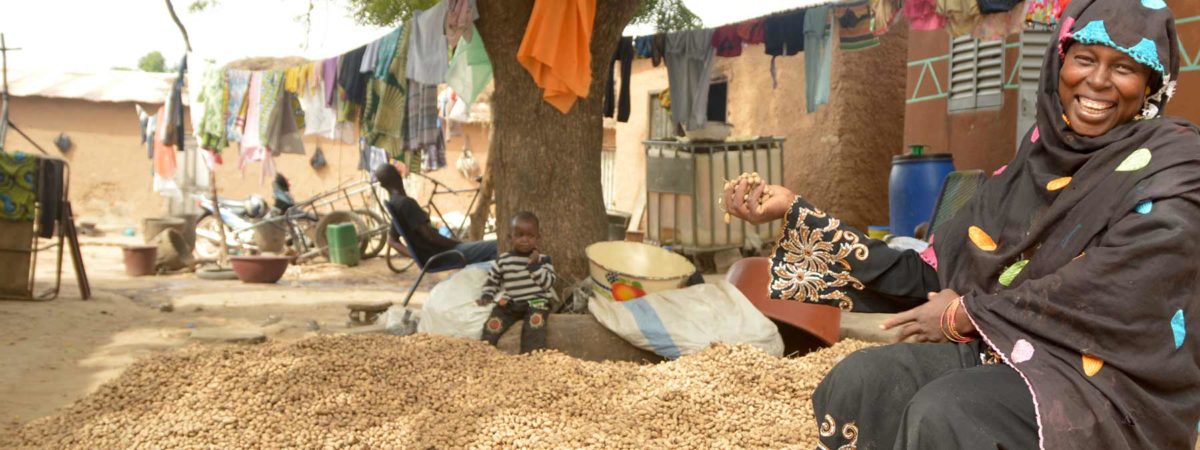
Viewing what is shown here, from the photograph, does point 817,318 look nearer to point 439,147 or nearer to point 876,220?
point 439,147

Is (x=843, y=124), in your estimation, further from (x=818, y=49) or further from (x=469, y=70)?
(x=469, y=70)

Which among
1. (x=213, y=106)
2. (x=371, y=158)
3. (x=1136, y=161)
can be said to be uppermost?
(x=213, y=106)

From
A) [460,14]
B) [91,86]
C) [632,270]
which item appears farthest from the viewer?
[91,86]

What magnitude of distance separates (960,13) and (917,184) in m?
2.21

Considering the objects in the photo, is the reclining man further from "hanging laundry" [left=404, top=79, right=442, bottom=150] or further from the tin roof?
the tin roof

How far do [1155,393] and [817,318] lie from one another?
2.93 metres

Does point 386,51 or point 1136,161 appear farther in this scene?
point 386,51

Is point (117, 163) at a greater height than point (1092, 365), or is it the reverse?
point (117, 163)

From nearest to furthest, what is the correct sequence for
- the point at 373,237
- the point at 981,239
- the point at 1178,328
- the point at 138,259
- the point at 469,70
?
the point at 1178,328 → the point at 981,239 → the point at 469,70 → the point at 138,259 → the point at 373,237

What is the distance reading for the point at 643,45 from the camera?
7879mm

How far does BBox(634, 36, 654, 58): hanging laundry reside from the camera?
780 cm

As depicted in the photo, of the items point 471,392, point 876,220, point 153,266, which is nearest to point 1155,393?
point 471,392

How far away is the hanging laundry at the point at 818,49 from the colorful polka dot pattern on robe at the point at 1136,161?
194 inches

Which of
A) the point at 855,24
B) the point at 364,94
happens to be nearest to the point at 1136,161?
the point at 855,24
